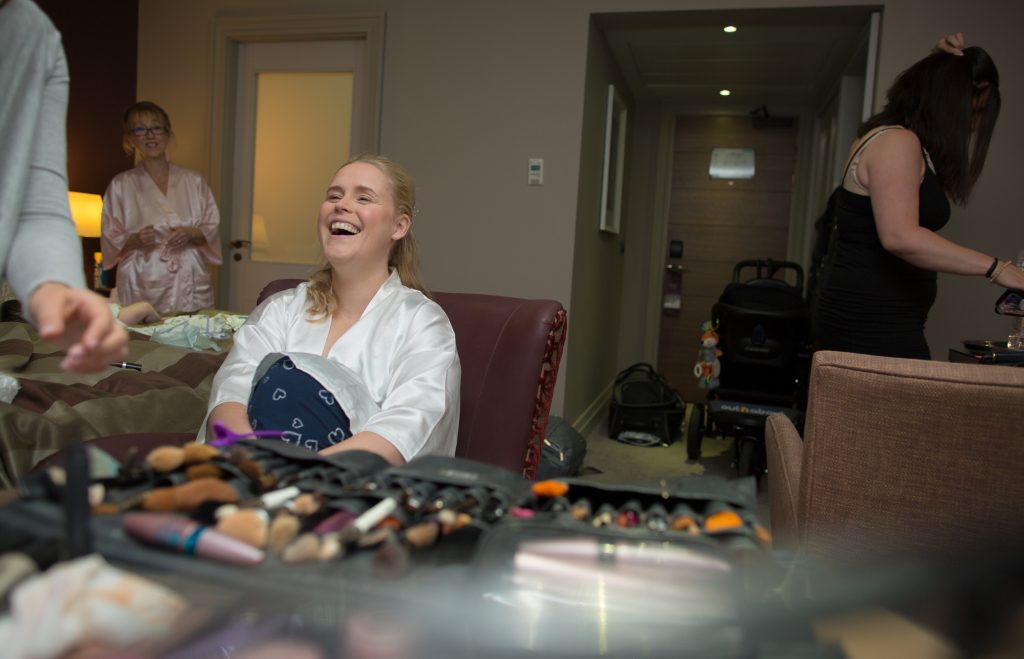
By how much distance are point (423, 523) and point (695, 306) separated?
5282mm

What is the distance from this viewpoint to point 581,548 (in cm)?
50

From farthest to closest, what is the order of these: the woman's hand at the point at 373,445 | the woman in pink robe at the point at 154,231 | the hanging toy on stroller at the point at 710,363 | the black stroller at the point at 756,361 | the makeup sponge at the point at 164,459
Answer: the hanging toy on stroller at the point at 710,363
the black stroller at the point at 756,361
the woman in pink robe at the point at 154,231
the woman's hand at the point at 373,445
the makeup sponge at the point at 164,459

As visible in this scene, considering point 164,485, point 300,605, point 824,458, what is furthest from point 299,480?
point 824,458

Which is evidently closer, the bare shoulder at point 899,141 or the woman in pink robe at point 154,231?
the bare shoulder at point 899,141

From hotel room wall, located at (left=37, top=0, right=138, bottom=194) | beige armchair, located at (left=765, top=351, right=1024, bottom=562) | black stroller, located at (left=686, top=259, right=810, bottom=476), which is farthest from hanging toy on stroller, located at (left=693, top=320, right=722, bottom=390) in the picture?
hotel room wall, located at (left=37, top=0, right=138, bottom=194)

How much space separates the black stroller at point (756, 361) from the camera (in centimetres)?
328

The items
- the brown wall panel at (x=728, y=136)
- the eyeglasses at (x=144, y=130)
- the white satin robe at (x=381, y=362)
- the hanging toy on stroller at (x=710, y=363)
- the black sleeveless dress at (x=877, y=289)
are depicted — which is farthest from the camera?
the brown wall panel at (x=728, y=136)

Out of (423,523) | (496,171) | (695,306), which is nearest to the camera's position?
(423,523)

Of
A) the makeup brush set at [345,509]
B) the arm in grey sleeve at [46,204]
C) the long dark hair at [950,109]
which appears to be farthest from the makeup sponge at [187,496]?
the long dark hair at [950,109]

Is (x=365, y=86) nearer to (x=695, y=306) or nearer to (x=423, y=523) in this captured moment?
(x=695, y=306)

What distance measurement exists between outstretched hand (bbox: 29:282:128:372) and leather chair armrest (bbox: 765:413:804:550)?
3.56ft

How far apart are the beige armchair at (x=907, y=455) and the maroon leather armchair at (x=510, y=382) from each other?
58 centimetres

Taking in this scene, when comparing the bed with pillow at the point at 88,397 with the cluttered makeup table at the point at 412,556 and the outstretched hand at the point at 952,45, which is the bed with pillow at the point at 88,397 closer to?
the cluttered makeup table at the point at 412,556

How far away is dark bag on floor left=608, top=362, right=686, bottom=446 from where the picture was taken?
419 cm
